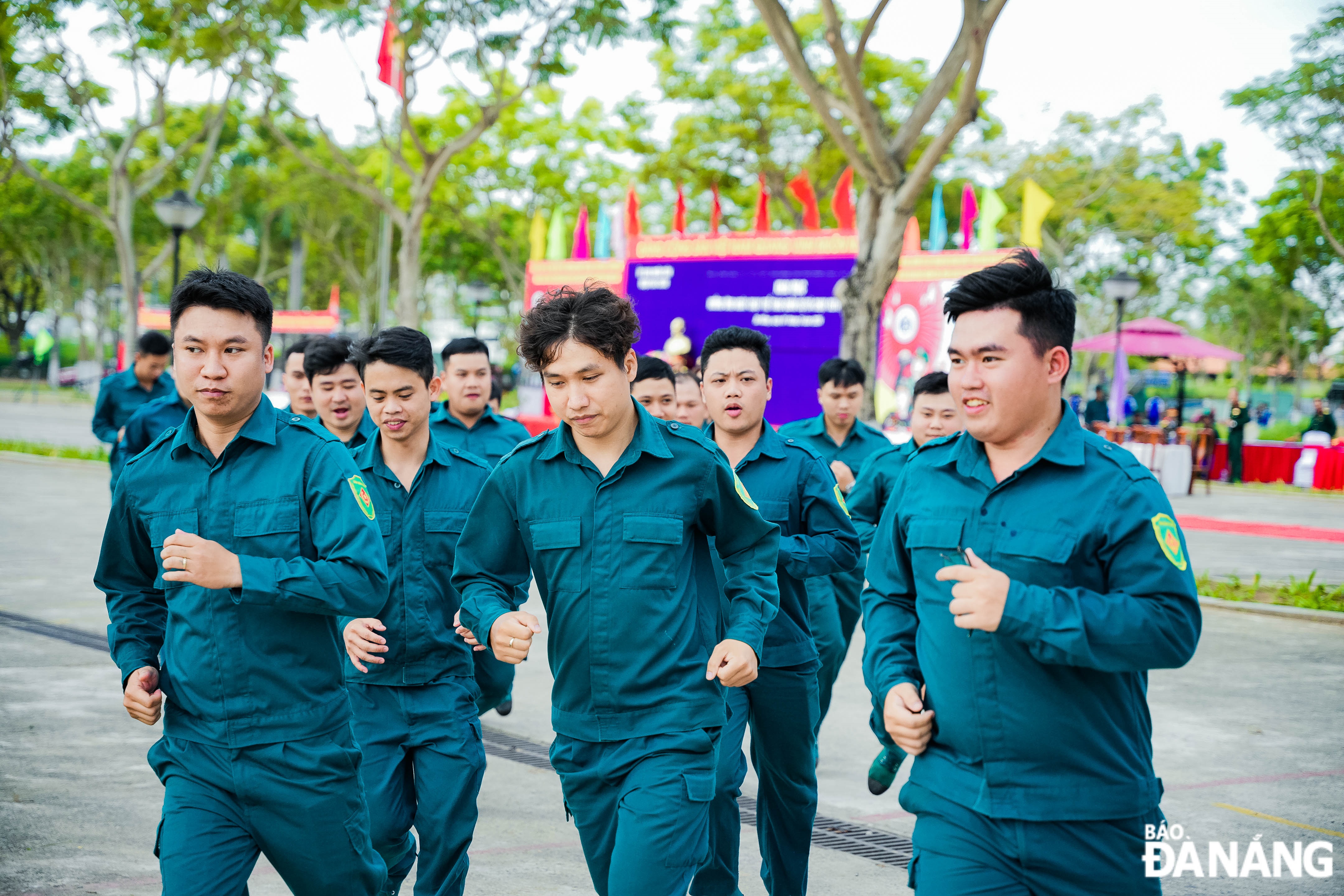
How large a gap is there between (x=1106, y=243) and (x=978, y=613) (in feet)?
120

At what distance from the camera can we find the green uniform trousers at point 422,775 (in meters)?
3.91

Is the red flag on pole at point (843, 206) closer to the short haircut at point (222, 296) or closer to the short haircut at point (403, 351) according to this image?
the short haircut at point (403, 351)

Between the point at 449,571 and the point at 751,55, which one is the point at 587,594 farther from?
the point at 751,55

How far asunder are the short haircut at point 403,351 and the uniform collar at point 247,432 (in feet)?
4.12

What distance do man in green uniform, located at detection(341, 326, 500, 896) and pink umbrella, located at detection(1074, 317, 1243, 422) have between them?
2225 centimetres

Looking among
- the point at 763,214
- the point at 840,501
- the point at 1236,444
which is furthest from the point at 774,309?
the point at 840,501

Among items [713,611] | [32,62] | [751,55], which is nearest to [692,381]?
[713,611]

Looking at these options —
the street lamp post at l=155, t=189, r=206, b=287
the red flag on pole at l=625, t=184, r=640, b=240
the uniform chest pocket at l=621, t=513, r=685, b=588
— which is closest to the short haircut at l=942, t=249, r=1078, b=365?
the uniform chest pocket at l=621, t=513, r=685, b=588

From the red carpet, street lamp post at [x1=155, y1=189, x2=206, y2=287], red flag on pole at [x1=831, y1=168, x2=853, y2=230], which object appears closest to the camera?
the red carpet

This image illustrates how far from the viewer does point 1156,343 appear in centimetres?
2539

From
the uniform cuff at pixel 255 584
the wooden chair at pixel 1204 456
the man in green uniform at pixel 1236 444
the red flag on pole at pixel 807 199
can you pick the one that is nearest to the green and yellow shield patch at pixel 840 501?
the uniform cuff at pixel 255 584

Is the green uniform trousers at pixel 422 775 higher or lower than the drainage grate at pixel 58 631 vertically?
higher

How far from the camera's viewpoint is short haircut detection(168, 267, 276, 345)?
3.02 meters

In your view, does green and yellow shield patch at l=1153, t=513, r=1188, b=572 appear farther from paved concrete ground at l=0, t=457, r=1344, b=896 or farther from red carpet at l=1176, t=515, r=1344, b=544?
red carpet at l=1176, t=515, r=1344, b=544
